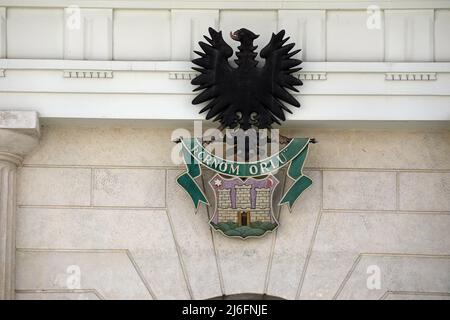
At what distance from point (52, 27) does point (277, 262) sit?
3.56 m

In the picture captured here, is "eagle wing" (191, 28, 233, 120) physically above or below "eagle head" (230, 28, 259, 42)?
below

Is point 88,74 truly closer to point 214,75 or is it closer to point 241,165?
point 214,75

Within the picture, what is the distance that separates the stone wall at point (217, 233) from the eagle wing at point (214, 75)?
794mm

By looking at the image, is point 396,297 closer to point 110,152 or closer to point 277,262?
point 277,262

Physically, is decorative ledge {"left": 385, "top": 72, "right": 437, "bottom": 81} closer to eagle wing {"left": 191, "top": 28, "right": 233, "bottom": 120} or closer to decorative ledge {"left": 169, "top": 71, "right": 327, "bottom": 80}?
decorative ledge {"left": 169, "top": 71, "right": 327, "bottom": 80}

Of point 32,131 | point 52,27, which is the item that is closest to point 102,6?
point 52,27

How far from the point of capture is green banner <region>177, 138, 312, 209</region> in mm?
12555

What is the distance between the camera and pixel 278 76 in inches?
493

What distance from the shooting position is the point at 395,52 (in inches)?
501

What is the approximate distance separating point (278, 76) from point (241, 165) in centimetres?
103

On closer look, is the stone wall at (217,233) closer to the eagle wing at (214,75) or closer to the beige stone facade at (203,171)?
the beige stone facade at (203,171)

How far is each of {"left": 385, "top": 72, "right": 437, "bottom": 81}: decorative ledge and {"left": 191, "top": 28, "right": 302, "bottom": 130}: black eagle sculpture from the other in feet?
3.30

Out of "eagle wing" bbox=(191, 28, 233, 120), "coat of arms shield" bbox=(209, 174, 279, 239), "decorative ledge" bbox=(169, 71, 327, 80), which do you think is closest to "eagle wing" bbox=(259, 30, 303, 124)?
"decorative ledge" bbox=(169, 71, 327, 80)

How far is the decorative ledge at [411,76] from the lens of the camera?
12594 millimetres
